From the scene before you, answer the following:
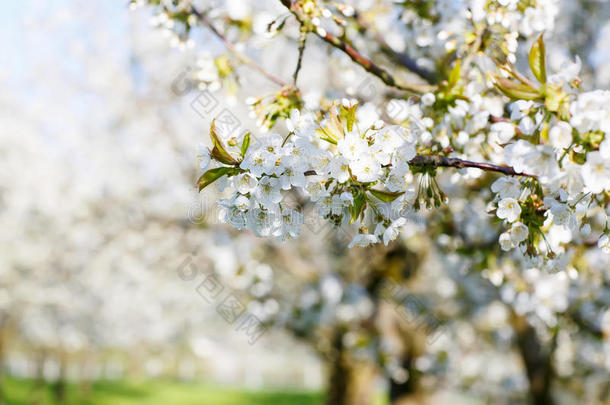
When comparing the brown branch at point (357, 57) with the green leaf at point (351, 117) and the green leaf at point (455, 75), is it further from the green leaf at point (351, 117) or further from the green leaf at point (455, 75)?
the green leaf at point (351, 117)

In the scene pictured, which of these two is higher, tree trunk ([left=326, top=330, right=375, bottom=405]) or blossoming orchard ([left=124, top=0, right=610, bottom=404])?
blossoming orchard ([left=124, top=0, right=610, bottom=404])

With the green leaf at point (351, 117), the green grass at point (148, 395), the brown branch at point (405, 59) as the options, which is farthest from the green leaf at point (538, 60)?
the green grass at point (148, 395)

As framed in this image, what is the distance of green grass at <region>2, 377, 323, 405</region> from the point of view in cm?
1615

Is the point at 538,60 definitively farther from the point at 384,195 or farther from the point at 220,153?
the point at 220,153

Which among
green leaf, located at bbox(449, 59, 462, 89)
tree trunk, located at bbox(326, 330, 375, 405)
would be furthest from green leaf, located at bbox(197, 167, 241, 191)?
tree trunk, located at bbox(326, 330, 375, 405)

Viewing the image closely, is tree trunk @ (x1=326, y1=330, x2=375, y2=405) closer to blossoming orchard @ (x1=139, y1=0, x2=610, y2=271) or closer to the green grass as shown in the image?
blossoming orchard @ (x1=139, y1=0, x2=610, y2=271)

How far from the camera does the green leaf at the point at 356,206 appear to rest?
1303 millimetres

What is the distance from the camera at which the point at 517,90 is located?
1297mm

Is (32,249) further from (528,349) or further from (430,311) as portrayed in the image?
(528,349)

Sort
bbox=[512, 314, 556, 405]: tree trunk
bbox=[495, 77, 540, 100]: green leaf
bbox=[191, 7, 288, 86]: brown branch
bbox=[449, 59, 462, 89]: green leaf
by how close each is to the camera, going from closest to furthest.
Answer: bbox=[495, 77, 540, 100]: green leaf → bbox=[449, 59, 462, 89]: green leaf → bbox=[191, 7, 288, 86]: brown branch → bbox=[512, 314, 556, 405]: tree trunk

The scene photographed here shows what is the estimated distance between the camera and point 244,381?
31922 millimetres

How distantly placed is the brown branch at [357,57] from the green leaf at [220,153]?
0.60 m

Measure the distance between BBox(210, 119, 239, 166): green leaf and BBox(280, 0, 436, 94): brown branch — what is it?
1.96 ft

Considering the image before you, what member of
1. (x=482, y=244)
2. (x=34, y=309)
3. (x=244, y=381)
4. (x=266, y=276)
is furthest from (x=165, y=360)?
(x=482, y=244)
